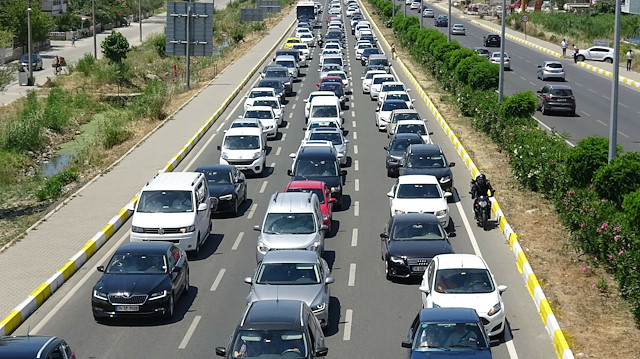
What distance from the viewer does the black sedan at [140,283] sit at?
18891 mm

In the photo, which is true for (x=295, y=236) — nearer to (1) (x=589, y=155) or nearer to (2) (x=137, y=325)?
(2) (x=137, y=325)

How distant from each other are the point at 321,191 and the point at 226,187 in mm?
3352

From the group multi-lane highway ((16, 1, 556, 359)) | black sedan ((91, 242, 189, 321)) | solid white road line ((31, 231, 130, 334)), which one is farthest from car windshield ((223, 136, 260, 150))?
black sedan ((91, 242, 189, 321))

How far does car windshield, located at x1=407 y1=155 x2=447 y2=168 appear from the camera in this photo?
30969 millimetres

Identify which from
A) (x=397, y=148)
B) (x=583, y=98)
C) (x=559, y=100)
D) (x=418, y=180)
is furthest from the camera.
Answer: (x=583, y=98)

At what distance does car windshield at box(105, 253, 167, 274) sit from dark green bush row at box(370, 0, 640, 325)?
950 cm

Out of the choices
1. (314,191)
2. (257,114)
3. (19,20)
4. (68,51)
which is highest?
(19,20)

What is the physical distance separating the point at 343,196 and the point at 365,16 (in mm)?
100804

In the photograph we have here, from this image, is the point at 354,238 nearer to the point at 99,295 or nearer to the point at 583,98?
the point at 99,295

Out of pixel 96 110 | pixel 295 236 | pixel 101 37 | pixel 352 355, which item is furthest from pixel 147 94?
pixel 101 37

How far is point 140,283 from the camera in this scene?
19.2 metres

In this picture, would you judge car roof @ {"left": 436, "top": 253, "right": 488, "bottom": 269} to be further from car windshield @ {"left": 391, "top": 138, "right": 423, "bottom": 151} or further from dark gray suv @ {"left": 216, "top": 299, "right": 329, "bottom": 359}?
car windshield @ {"left": 391, "top": 138, "right": 423, "bottom": 151}

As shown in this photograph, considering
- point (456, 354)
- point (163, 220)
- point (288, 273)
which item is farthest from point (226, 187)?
point (456, 354)

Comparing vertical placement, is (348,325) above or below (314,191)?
below
